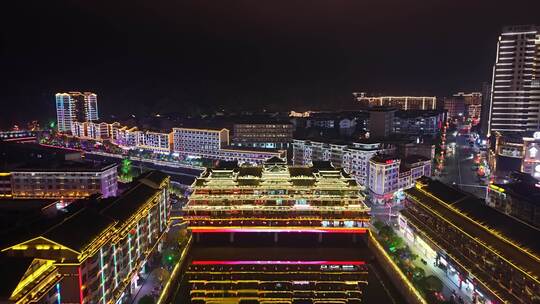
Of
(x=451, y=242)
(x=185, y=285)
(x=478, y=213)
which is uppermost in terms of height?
(x=478, y=213)

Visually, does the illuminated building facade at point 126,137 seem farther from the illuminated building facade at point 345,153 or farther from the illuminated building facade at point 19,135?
the illuminated building facade at point 345,153

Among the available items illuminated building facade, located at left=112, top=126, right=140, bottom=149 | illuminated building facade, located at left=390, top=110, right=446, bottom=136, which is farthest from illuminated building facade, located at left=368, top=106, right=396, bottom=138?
illuminated building facade, located at left=112, top=126, right=140, bottom=149

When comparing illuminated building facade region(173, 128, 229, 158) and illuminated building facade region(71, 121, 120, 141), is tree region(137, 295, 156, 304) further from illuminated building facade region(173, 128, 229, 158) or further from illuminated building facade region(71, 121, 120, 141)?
illuminated building facade region(71, 121, 120, 141)

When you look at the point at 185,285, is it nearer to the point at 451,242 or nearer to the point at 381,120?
the point at 451,242

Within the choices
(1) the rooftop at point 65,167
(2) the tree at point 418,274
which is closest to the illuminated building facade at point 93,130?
(1) the rooftop at point 65,167

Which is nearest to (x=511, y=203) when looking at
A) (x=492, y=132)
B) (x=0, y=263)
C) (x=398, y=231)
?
(x=398, y=231)

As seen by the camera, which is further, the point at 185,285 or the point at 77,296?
the point at 185,285
